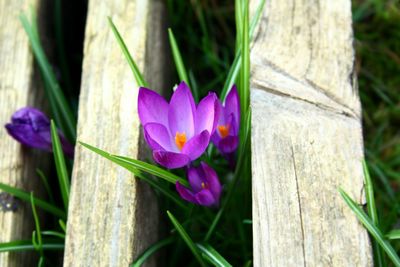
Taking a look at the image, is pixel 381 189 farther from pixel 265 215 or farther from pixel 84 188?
pixel 84 188

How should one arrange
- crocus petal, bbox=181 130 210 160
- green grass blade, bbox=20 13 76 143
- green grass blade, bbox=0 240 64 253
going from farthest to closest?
Result: green grass blade, bbox=20 13 76 143 → green grass blade, bbox=0 240 64 253 → crocus petal, bbox=181 130 210 160

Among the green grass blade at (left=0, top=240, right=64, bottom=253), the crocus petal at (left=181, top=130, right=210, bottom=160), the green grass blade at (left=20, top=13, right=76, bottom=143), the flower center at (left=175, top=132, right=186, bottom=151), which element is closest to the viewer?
the crocus petal at (left=181, top=130, right=210, bottom=160)

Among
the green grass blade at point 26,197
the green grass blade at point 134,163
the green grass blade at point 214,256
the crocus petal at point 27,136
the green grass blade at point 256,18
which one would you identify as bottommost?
the green grass blade at point 214,256

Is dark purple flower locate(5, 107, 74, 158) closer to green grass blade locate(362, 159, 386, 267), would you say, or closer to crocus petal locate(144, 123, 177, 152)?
crocus petal locate(144, 123, 177, 152)

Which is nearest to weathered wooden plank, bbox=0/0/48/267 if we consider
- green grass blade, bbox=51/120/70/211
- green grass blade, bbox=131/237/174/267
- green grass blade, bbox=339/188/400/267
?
green grass blade, bbox=51/120/70/211

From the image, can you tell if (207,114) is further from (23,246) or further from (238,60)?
(23,246)

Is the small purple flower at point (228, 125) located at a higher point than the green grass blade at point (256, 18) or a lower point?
lower

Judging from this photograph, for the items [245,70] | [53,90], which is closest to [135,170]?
[245,70]

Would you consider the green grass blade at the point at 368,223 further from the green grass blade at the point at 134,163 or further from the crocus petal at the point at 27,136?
the crocus petal at the point at 27,136

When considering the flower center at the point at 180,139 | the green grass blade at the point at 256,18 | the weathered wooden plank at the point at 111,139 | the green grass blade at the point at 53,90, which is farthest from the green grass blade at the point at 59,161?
the green grass blade at the point at 256,18
